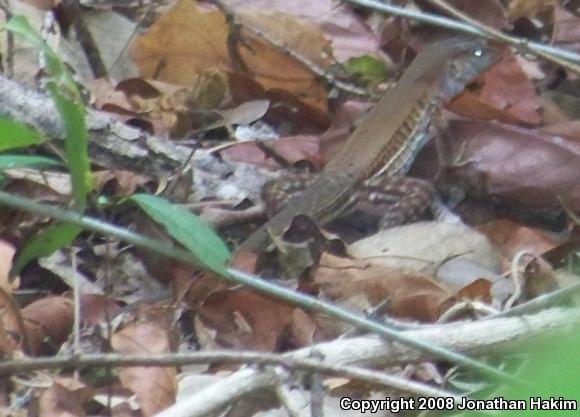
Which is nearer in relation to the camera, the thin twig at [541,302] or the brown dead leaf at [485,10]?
the thin twig at [541,302]

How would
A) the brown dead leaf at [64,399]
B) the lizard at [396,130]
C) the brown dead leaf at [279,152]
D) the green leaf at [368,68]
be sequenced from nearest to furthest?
the brown dead leaf at [64,399] → the lizard at [396,130] → the brown dead leaf at [279,152] → the green leaf at [368,68]

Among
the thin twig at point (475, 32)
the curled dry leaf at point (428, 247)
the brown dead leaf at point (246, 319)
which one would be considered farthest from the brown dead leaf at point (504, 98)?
the brown dead leaf at point (246, 319)

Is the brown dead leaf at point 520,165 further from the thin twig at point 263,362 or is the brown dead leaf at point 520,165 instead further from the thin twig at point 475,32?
the thin twig at point 263,362

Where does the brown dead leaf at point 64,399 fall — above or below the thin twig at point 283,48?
below

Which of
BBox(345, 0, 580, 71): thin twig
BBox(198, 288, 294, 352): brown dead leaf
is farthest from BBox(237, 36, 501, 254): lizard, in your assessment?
BBox(345, 0, 580, 71): thin twig

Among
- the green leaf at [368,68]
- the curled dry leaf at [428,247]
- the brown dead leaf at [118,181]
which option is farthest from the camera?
the green leaf at [368,68]

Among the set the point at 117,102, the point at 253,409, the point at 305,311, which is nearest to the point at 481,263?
the point at 305,311

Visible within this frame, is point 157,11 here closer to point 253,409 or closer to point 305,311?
point 305,311
